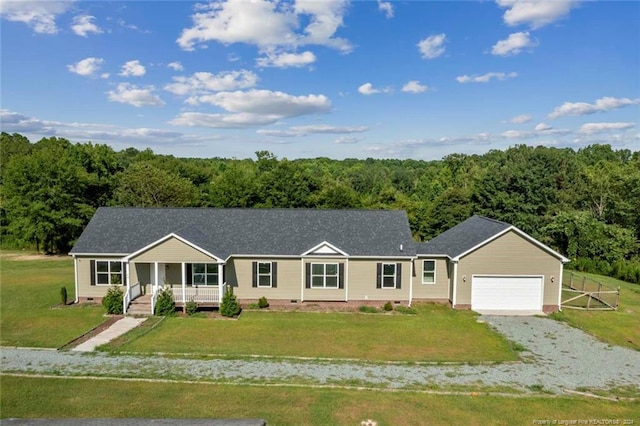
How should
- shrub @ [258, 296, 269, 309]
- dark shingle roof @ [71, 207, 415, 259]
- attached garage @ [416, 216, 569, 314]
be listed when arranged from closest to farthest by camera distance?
1. attached garage @ [416, 216, 569, 314]
2. shrub @ [258, 296, 269, 309]
3. dark shingle roof @ [71, 207, 415, 259]

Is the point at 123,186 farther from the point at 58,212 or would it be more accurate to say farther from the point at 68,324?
the point at 68,324

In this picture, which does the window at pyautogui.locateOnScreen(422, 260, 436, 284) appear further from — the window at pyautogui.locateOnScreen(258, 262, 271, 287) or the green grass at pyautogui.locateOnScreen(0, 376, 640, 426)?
the green grass at pyautogui.locateOnScreen(0, 376, 640, 426)

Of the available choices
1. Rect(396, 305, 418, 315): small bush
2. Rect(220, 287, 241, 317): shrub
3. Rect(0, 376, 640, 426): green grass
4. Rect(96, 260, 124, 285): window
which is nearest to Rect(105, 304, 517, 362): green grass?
Rect(396, 305, 418, 315): small bush

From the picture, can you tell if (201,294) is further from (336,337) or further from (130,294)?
(336,337)

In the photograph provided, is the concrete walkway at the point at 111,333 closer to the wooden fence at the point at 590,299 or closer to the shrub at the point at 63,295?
the shrub at the point at 63,295

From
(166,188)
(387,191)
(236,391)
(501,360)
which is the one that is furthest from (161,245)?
(387,191)

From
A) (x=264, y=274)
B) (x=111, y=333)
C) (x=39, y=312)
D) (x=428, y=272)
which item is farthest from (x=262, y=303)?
(x=39, y=312)
